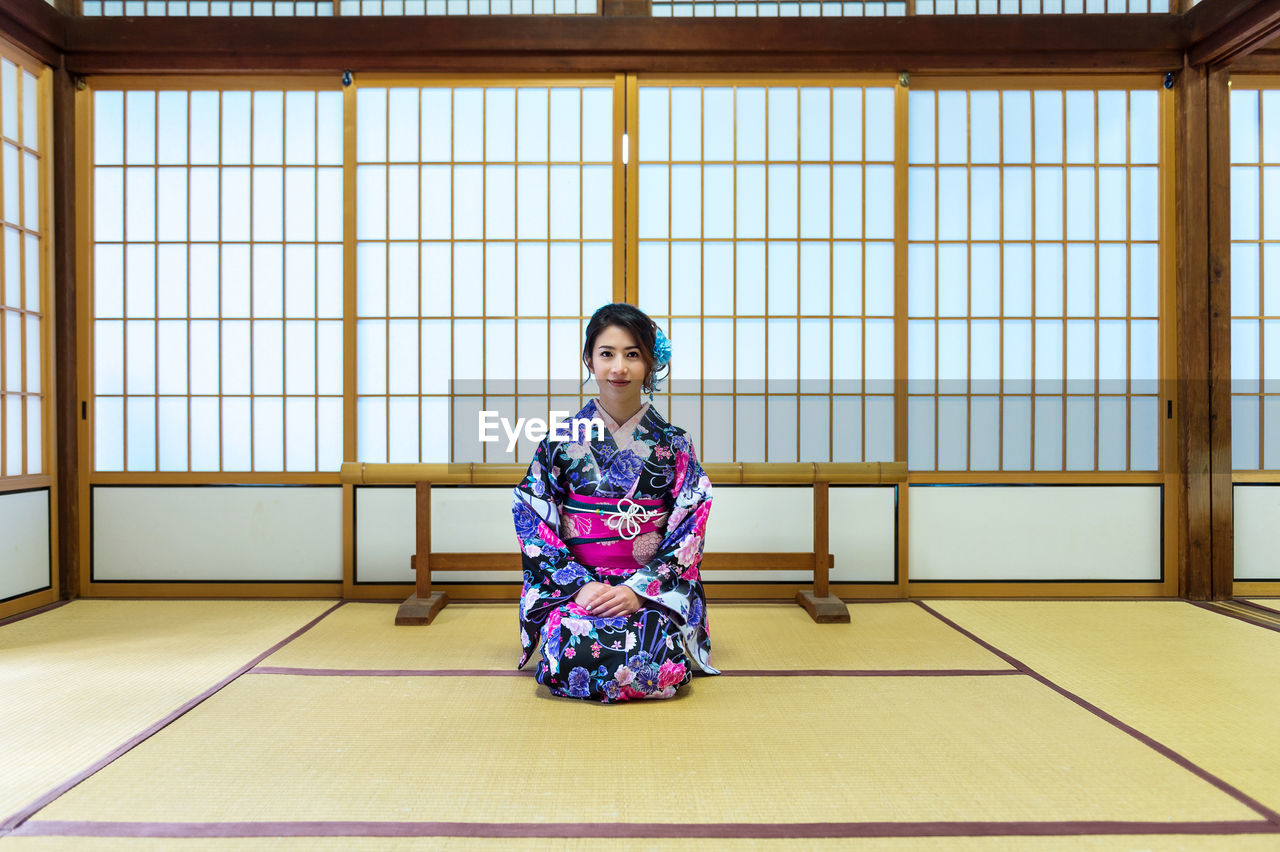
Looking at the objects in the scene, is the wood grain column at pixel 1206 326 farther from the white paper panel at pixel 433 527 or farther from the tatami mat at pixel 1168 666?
the white paper panel at pixel 433 527

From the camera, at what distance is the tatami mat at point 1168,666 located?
2.04 meters

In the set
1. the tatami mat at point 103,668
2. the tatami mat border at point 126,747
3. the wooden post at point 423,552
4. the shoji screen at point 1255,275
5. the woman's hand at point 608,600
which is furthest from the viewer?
the shoji screen at point 1255,275

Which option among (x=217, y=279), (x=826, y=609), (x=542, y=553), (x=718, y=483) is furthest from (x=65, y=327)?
(x=826, y=609)

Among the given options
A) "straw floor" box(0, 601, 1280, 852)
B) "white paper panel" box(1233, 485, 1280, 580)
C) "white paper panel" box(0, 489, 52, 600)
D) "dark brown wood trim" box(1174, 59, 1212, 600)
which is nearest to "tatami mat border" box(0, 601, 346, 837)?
"straw floor" box(0, 601, 1280, 852)

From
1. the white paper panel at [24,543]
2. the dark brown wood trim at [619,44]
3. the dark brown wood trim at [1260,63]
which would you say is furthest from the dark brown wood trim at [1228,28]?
the white paper panel at [24,543]

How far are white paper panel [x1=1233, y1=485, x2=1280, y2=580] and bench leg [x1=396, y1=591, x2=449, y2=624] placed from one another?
3.95 metres

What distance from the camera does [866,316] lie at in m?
3.87

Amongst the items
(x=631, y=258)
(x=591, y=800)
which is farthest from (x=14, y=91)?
(x=591, y=800)

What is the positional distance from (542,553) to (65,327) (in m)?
2.92

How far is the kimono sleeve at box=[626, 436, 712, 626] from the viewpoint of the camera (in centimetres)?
246

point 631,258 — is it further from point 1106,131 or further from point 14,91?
point 14,91

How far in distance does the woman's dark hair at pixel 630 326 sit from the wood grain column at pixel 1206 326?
2.92 metres

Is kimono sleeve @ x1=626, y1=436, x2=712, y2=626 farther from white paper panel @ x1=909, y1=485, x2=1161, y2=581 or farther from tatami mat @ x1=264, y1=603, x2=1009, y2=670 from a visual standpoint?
white paper panel @ x1=909, y1=485, x2=1161, y2=581

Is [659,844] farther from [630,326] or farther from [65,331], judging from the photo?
[65,331]
